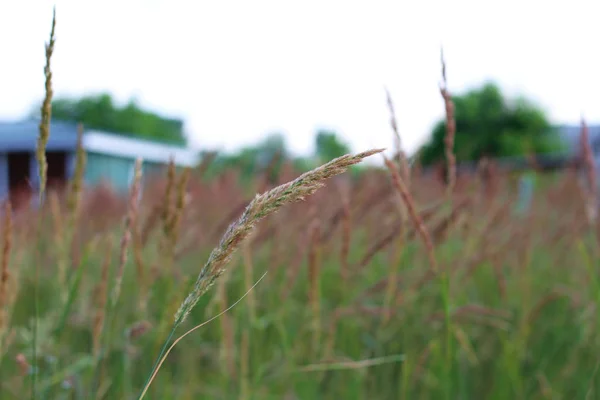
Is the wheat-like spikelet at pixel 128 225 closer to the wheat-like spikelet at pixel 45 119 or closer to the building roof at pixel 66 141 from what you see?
the wheat-like spikelet at pixel 45 119

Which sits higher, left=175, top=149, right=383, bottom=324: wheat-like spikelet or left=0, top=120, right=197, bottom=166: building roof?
left=0, top=120, right=197, bottom=166: building roof

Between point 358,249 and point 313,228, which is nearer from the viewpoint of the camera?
point 313,228

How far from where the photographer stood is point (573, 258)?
3.12 metres

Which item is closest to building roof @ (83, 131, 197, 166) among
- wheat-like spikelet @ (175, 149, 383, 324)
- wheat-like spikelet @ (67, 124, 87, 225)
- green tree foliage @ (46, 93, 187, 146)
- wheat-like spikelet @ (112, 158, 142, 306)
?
wheat-like spikelet @ (67, 124, 87, 225)

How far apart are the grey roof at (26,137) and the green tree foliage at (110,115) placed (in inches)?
886

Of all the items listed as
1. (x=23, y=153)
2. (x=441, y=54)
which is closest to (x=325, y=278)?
(x=441, y=54)

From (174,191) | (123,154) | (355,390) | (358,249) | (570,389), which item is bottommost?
(570,389)

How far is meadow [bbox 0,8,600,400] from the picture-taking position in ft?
3.43

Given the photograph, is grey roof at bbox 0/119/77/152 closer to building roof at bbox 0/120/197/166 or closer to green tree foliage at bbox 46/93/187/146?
building roof at bbox 0/120/197/166

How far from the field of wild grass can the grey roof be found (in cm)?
2103

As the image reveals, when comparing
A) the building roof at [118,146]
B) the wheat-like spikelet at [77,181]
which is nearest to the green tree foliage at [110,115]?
the building roof at [118,146]

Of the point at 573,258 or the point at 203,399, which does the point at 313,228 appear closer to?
the point at 203,399

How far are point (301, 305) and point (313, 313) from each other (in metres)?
0.69

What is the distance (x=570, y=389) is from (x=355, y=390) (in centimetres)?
91
